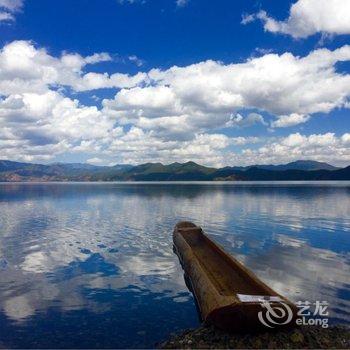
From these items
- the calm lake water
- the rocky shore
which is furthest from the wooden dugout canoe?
the calm lake water

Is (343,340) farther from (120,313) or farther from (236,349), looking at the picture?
(120,313)

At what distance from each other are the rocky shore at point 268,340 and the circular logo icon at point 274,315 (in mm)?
504

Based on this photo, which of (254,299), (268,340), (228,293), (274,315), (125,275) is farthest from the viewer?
(125,275)

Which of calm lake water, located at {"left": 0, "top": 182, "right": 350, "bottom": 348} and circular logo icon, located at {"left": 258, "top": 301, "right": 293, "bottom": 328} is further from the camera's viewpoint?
calm lake water, located at {"left": 0, "top": 182, "right": 350, "bottom": 348}

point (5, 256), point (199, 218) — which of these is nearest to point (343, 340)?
point (5, 256)

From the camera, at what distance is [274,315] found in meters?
15.0

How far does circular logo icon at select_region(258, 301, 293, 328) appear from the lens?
15.0 m

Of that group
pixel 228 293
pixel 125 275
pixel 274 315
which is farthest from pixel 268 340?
pixel 125 275

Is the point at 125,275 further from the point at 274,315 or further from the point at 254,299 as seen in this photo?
the point at 274,315

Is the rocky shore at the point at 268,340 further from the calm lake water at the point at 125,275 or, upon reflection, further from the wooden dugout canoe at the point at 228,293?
the calm lake water at the point at 125,275

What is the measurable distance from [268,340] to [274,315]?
1.06 metres

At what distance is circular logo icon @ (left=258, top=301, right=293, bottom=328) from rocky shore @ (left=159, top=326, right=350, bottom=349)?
0.50m

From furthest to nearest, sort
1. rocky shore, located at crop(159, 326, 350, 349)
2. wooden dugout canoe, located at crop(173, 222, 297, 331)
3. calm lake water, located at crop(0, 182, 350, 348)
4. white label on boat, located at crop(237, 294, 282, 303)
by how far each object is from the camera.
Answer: calm lake water, located at crop(0, 182, 350, 348)
white label on boat, located at crop(237, 294, 282, 303)
wooden dugout canoe, located at crop(173, 222, 297, 331)
rocky shore, located at crop(159, 326, 350, 349)

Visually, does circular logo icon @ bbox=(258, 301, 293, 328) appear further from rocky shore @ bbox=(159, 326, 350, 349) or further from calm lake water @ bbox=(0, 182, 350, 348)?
calm lake water @ bbox=(0, 182, 350, 348)
